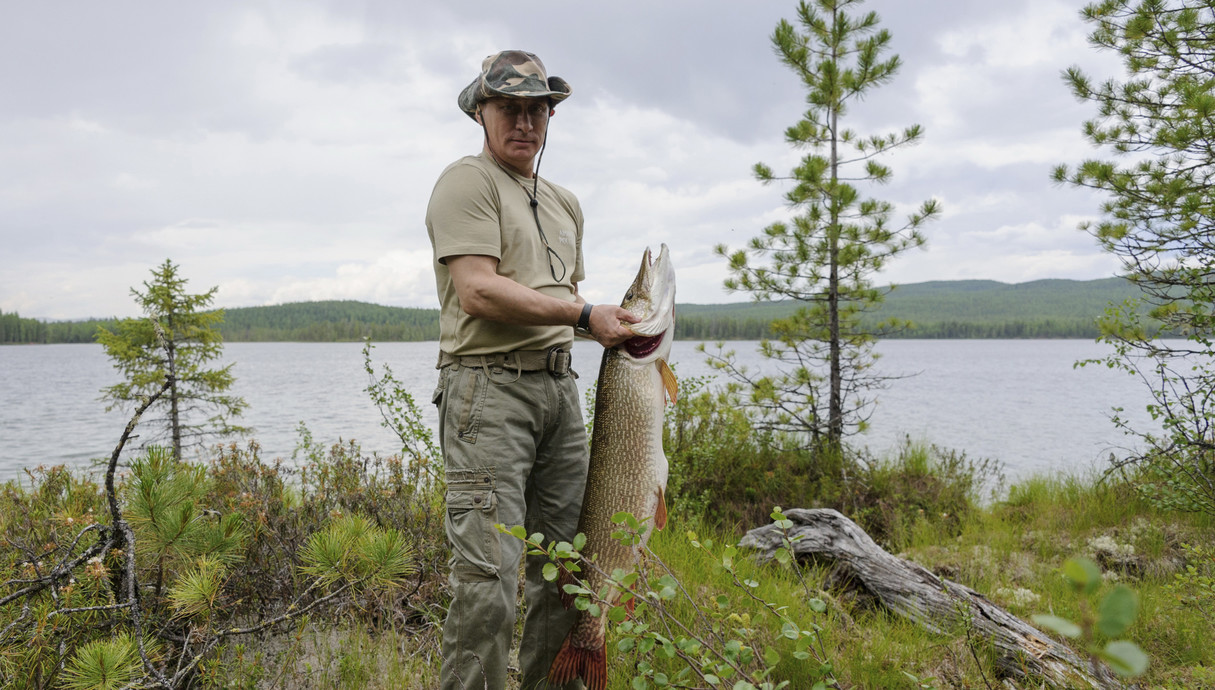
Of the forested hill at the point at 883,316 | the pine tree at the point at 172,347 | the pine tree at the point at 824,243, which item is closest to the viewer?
the pine tree at the point at 824,243

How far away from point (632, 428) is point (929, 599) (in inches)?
107

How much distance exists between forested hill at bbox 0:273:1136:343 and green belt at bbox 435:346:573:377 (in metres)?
75.4

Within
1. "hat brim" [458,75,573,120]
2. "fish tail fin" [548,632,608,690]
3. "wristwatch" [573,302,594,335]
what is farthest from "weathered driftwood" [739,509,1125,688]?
"hat brim" [458,75,573,120]

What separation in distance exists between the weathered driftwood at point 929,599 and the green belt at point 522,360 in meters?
1.31

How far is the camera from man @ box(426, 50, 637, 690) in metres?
2.84

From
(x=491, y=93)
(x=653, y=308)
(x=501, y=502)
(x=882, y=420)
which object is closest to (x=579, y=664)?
(x=501, y=502)

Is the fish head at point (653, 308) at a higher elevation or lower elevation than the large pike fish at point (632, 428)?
higher

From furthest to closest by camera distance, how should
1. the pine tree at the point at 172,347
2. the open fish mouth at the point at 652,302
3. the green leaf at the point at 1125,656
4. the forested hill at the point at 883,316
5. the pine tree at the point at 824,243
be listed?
the forested hill at the point at 883,316 < the pine tree at the point at 172,347 < the pine tree at the point at 824,243 < the open fish mouth at the point at 652,302 < the green leaf at the point at 1125,656

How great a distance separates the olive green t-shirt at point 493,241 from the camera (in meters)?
2.92

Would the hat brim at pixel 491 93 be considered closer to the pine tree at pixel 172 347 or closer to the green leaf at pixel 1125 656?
the green leaf at pixel 1125 656

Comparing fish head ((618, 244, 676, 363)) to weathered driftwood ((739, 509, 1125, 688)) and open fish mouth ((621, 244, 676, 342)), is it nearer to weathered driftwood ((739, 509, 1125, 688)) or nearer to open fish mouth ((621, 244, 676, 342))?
open fish mouth ((621, 244, 676, 342))

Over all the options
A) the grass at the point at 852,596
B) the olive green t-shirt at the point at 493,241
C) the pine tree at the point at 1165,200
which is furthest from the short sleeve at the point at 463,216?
the pine tree at the point at 1165,200

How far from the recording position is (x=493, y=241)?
2939 mm

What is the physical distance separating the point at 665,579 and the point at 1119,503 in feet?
24.9
